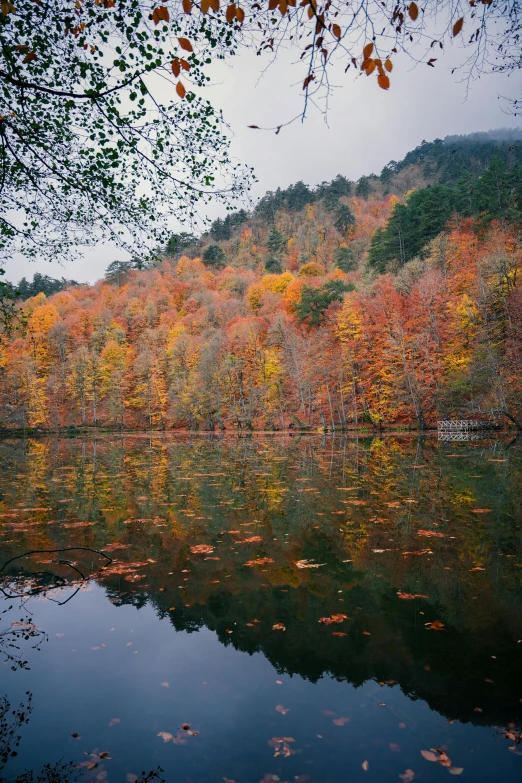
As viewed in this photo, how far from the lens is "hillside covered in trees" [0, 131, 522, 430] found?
121ft

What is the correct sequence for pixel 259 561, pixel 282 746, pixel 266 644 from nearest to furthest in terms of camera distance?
pixel 282 746 → pixel 266 644 → pixel 259 561

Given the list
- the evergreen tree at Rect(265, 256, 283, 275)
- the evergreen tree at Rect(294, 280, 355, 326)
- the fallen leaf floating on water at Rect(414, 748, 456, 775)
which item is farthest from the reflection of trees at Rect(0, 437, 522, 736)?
the evergreen tree at Rect(265, 256, 283, 275)

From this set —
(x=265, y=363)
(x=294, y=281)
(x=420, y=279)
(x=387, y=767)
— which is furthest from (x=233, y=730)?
(x=294, y=281)

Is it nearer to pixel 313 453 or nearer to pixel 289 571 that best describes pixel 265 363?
pixel 313 453

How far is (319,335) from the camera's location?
50.8 metres

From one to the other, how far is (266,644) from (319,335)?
47.3 meters

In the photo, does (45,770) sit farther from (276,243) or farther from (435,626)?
(276,243)

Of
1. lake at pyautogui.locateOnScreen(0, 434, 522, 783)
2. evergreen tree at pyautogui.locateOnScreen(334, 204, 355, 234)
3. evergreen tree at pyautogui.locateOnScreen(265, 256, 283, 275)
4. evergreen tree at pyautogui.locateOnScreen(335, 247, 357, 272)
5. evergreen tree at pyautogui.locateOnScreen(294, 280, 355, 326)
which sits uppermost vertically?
evergreen tree at pyautogui.locateOnScreen(334, 204, 355, 234)

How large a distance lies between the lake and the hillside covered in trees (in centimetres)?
579

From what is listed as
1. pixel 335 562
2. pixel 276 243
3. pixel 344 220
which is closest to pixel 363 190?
pixel 344 220

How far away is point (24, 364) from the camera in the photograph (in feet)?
192

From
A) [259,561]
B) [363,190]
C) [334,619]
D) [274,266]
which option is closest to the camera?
[334,619]

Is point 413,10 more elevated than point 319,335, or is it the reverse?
point 319,335

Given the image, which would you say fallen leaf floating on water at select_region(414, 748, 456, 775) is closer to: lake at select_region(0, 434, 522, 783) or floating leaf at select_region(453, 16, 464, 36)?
lake at select_region(0, 434, 522, 783)
